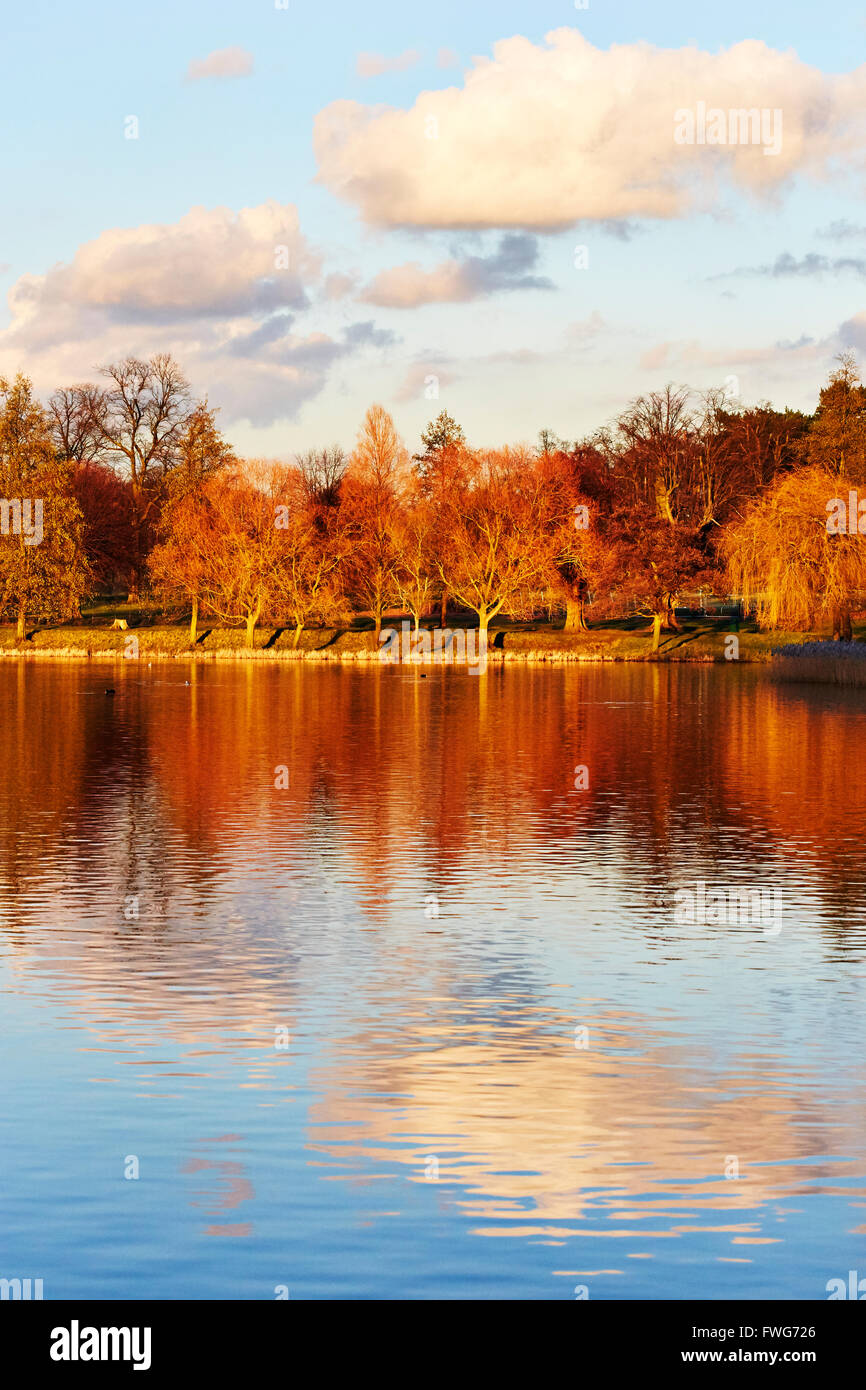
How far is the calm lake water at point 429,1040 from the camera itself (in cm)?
937

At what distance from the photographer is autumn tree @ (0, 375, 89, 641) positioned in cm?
10144

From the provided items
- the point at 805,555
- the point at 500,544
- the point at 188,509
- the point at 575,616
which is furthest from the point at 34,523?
the point at 805,555

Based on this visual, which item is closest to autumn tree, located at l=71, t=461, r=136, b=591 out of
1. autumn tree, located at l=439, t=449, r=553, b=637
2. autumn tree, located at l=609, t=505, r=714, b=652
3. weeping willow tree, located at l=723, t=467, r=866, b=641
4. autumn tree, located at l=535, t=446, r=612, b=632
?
autumn tree, located at l=439, t=449, r=553, b=637

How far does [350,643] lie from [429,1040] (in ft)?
307

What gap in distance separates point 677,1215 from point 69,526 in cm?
9962

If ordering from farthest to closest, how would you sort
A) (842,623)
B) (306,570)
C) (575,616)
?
(575,616), (306,570), (842,623)

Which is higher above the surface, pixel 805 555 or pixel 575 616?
pixel 805 555

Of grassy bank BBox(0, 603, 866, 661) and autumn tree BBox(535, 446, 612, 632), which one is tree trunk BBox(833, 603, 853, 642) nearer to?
grassy bank BBox(0, 603, 866, 661)

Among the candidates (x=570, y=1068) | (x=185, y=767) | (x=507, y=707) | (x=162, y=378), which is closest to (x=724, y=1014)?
(x=570, y=1068)

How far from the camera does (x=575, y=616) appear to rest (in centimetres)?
11281

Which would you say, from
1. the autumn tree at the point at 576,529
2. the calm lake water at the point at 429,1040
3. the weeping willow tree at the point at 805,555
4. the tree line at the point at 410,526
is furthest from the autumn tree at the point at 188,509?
the calm lake water at the point at 429,1040

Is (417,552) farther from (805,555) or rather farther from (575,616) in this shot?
(805,555)

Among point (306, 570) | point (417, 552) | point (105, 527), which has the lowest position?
point (306, 570)

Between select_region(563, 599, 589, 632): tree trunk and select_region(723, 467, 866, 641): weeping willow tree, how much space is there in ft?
114
